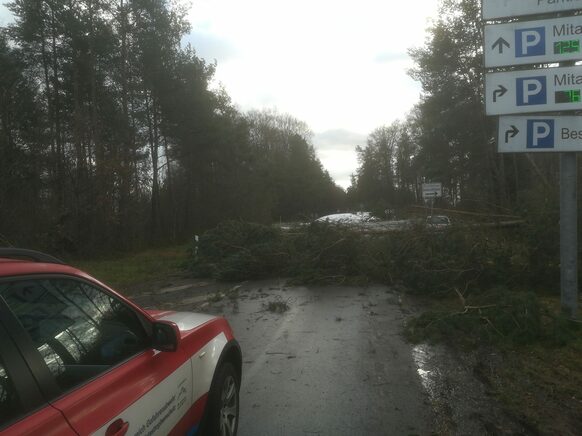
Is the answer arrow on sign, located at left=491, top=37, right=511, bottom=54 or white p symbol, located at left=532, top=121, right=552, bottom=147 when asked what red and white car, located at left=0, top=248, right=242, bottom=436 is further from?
arrow on sign, located at left=491, top=37, right=511, bottom=54

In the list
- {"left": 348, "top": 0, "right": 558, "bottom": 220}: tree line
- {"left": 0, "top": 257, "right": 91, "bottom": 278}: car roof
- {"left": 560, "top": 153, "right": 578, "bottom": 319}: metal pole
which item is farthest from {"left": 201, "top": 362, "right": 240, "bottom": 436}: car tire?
{"left": 348, "top": 0, "right": 558, "bottom": 220}: tree line

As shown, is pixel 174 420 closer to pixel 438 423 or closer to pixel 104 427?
pixel 104 427

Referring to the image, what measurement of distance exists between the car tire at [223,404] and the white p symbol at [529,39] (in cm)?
690

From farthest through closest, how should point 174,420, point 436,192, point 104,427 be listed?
point 436,192, point 174,420, point 104,427

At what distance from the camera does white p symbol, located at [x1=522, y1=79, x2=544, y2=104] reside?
7.94 meters

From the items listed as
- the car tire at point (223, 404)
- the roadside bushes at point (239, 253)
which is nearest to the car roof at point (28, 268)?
the car tire at point (223, 404)

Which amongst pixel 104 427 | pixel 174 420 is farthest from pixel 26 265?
pixel 174 420

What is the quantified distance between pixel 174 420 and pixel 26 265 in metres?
1.30

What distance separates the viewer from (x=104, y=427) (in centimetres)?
223

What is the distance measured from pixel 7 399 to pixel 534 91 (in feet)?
27.0

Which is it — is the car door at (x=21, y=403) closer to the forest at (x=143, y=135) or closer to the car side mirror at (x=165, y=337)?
the car side mirror at (x=165, y=337)

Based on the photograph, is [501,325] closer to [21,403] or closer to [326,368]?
[326,368]

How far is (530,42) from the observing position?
7.99 metres

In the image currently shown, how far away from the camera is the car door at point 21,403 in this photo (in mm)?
1869
